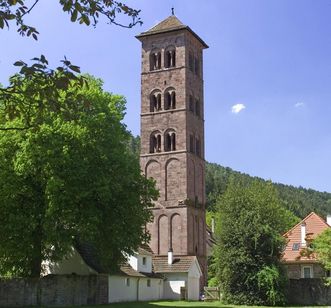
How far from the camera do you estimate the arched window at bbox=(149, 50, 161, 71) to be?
70.3 metres

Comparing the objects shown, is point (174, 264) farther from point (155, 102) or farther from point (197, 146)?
point (155, 102)

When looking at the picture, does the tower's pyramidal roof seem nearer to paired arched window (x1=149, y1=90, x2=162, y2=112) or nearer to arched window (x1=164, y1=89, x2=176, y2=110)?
arched window (x1=164, y1=89, x2=176, y2=110)

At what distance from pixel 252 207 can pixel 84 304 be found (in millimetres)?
15772

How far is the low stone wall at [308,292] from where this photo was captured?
4778 cm

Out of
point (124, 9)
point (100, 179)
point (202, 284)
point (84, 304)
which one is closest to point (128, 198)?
point (100, 179)

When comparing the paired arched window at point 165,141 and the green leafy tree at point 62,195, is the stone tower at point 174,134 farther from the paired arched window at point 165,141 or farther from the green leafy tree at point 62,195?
the green leafy tree at point 62,195

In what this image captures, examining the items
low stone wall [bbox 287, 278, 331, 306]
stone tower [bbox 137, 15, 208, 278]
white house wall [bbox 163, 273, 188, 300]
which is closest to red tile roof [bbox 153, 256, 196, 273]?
white house wall [bbox 163, 273, 188, 300]

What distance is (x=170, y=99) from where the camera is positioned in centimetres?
6831

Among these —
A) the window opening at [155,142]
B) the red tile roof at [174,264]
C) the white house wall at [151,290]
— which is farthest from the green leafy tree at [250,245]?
the window opening at [155,142]

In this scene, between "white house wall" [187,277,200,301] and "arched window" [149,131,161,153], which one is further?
"arched window" [149,131,161,153]

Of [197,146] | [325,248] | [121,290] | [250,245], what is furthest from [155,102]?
[325,248]

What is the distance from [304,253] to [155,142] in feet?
74.1

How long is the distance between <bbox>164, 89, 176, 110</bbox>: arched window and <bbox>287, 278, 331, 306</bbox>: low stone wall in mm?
27010

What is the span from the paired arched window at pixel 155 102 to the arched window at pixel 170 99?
82 centimetres
